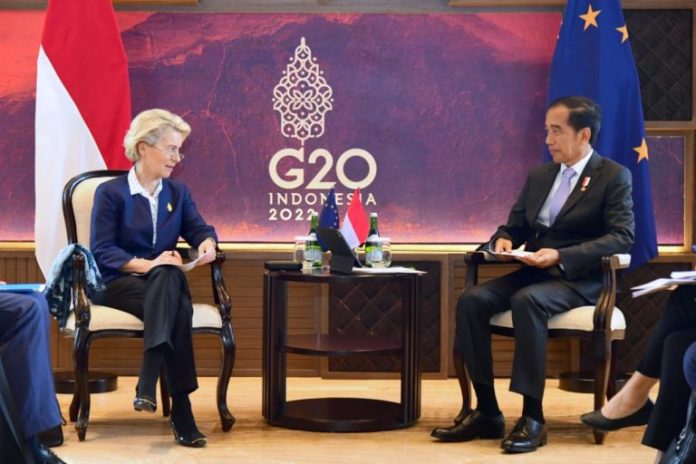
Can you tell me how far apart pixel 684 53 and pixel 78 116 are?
10.0ft

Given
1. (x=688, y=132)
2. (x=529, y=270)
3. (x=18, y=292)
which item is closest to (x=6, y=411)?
(x=18, y=292)

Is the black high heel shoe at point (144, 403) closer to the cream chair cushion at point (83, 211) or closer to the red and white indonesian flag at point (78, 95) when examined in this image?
the cream chair cushion at point (83, 211)

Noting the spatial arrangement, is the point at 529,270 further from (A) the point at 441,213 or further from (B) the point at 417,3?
(B) the point at 417,3

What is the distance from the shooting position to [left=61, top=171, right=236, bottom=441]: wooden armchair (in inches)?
158

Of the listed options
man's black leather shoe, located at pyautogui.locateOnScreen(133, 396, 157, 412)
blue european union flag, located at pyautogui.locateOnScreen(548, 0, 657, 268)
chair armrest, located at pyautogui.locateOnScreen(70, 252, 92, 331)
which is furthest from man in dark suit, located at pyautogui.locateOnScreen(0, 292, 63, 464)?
blue european union flag, located at pyautogui.locateOnScreen(548, 0, 657, 268)

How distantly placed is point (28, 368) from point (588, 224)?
7.27 feet

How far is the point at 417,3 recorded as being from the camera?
5.54 meters

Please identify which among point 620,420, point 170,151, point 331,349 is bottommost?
point 620,420

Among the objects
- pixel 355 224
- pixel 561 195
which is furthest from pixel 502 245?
pixel 355 224

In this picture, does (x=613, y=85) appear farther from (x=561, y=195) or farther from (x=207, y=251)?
(x=207, y=251)

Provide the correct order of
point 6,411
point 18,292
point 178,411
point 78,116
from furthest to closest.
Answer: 1. point 78,116
2. point 178,411
3. point 18,292
4. point 6,411

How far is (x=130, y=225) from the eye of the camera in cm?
427

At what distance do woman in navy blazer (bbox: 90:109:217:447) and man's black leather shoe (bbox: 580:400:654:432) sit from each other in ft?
4.58

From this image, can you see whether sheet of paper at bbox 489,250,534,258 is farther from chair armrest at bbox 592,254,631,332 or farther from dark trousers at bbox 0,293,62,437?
dark trousers at bbox 0,293,62,437
